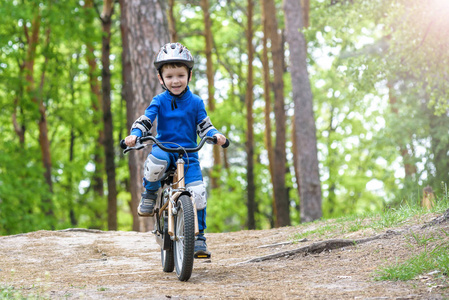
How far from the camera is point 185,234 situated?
15.2 ft

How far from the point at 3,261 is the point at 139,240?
2199 millimetres

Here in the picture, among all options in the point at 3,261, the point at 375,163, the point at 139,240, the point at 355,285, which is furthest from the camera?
the point at 375,163

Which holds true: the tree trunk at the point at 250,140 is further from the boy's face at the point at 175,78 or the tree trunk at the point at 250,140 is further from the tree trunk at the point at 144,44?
the boy's face at the point at 175,78

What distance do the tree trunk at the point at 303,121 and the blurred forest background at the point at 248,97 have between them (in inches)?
1.1

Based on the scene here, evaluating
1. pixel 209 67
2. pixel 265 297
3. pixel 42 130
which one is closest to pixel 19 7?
pixel 42 130

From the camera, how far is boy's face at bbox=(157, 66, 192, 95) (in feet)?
17.4

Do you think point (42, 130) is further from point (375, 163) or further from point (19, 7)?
point (375, 163)

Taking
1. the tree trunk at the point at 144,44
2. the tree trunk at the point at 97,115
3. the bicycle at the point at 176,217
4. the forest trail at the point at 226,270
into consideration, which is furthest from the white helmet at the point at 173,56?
the tree trunk at the point at 97,115

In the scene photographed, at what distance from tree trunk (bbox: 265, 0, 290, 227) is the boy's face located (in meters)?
14.8

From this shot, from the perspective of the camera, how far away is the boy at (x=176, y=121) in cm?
511

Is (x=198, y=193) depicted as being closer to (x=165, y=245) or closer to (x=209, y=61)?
(x=165, y=245)

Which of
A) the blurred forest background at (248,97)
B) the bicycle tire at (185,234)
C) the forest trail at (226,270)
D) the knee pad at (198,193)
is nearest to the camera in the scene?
the forest trail at (226,270)

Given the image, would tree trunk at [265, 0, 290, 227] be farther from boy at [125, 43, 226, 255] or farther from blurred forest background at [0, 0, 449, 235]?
boy at [125, 43, 226, 255]

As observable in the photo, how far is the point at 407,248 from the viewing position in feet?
16.3
